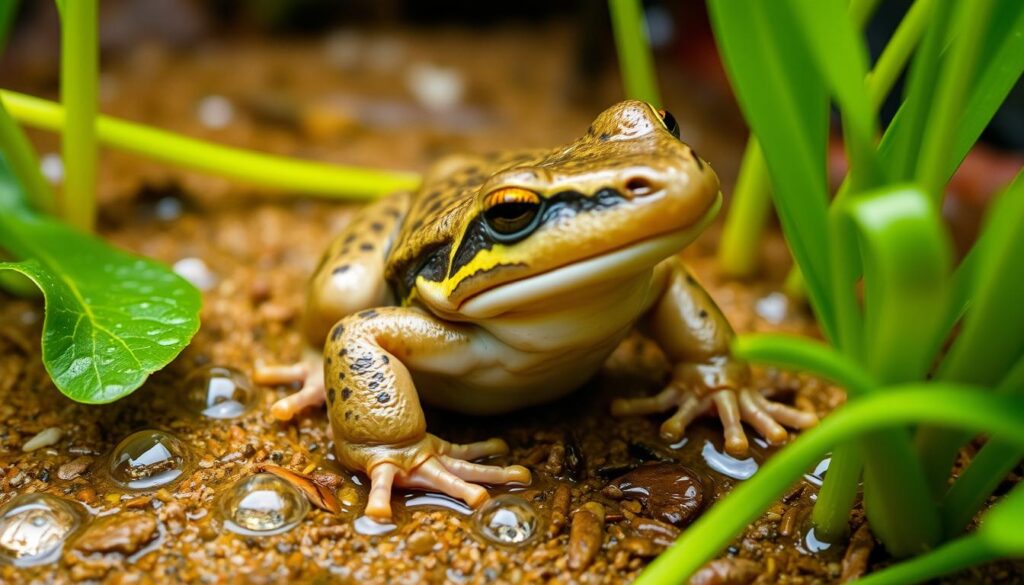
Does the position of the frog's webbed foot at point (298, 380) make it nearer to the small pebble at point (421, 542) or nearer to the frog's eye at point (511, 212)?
the small pebble at point (421, 542)

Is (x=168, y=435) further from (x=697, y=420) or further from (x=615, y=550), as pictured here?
(x=697, y=420)

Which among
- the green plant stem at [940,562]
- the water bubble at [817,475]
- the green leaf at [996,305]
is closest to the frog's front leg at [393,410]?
the water bubble at [817,475]

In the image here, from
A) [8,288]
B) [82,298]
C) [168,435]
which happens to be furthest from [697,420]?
[8,288]

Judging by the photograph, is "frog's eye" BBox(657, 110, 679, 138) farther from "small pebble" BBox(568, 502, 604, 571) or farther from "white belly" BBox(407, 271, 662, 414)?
"small pebble" BBox(568, 502, 604, 571)

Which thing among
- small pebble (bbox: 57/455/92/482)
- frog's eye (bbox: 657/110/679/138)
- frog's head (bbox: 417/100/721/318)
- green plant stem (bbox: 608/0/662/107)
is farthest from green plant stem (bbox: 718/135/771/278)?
small pebble (bbox: 57/455/92/482)

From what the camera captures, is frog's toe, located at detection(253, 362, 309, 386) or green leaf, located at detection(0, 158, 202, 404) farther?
frog's toe, located at detection(253, 362, 309, 386)

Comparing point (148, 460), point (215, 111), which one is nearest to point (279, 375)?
point (148, 460)
